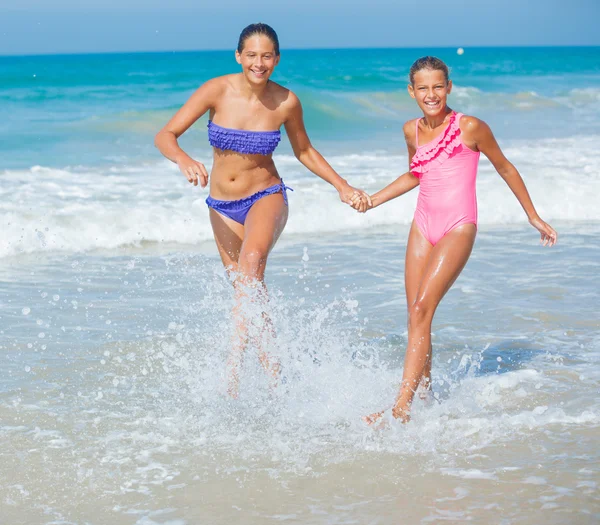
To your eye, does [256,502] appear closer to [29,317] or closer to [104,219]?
[29,317]

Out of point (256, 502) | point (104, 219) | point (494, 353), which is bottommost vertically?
point (256, 502)

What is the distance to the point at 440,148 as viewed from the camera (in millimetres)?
4887

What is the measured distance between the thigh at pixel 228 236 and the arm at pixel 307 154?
594 millimetres

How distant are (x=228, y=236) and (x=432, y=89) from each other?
59.6 inches

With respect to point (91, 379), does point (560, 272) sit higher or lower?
higher

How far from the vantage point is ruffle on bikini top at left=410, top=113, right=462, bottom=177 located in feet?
15.9

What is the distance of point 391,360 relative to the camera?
19.6ft

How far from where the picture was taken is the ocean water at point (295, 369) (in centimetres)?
397

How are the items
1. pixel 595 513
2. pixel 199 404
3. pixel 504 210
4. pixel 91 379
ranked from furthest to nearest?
1. pixel 504 210
2. pixel 91 379
3. pixel 199 404
4. pixel 595 513

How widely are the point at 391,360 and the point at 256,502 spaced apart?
2246mm

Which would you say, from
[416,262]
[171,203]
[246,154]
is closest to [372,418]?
[416,262]

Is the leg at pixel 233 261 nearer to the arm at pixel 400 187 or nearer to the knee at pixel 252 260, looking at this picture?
the knee at pixel 252 260

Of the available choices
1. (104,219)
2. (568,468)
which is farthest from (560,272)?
(104,219)

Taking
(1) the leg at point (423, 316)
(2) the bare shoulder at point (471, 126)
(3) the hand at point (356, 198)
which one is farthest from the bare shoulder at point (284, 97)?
(1) the leg at point (423, 316)
